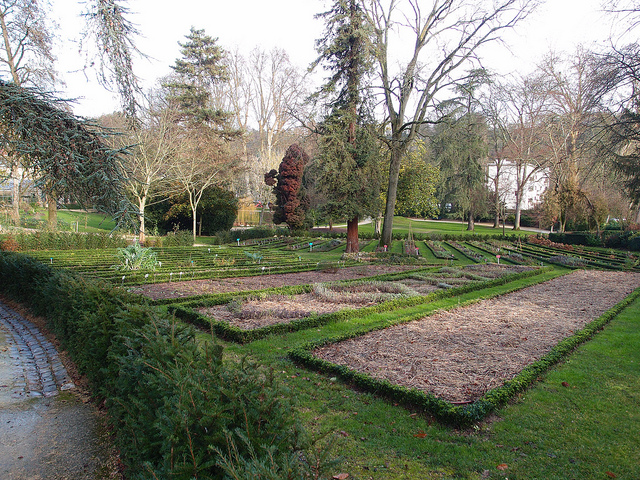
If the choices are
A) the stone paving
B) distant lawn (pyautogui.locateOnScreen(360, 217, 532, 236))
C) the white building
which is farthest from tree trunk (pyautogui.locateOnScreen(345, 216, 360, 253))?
the white building

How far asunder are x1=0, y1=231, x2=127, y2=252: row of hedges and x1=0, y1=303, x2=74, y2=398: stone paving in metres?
8.21

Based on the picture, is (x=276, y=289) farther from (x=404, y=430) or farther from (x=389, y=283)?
(x=404, y=430)

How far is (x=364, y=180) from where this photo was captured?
51.9ft

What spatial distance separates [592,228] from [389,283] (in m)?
21.7

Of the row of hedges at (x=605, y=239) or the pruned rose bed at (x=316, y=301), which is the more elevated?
the row of hedges at (x=605, y=239)

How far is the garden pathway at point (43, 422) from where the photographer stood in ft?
9.21

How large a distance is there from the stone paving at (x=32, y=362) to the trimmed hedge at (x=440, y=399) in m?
2.74

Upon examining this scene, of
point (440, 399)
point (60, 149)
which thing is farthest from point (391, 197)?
point (60, 149)

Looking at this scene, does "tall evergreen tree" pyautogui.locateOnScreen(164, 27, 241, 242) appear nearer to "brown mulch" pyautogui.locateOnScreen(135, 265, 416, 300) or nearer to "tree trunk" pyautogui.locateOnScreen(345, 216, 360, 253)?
"tree trunk" pyautogui.locateOnScreen(345, 216, 360, 253)

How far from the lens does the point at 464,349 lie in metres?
5.26

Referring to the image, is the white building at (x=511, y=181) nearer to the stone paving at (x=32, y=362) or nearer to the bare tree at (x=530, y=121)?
the bare tree at (x=530, y=121)

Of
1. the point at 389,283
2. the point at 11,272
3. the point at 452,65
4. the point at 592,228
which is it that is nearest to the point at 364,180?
the point at 389,283

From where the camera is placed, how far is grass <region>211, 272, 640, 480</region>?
9.07ft

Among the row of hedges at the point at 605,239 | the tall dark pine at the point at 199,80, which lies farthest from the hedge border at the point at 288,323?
the tall dark pine at the point at 199,80
